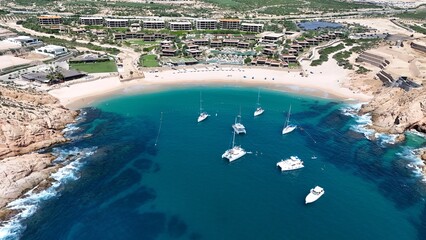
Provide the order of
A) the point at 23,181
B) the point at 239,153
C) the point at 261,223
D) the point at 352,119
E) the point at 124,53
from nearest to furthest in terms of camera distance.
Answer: the point at 261,223 < the point at 23,181 < the point at 239,153 < the point at 352,119 < the point at 124,53

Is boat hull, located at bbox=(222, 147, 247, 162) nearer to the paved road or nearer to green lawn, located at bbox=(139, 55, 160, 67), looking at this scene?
the paved road

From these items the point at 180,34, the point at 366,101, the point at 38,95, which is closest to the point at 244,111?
the point at 366,101

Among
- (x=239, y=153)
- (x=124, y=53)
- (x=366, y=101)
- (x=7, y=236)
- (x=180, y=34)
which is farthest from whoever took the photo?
(x=180, y=34)

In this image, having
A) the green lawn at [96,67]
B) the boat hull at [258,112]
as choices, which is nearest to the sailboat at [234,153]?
the boat hull at [258,112]

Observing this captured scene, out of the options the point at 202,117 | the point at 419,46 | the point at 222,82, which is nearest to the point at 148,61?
the point at 222,82

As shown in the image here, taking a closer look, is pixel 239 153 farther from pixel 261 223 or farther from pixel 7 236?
pixel 7 236

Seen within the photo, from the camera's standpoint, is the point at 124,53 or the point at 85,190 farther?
the point at 124,53

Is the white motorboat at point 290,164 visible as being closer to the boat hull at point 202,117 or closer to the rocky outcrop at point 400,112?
the boat hull at point 202,117
